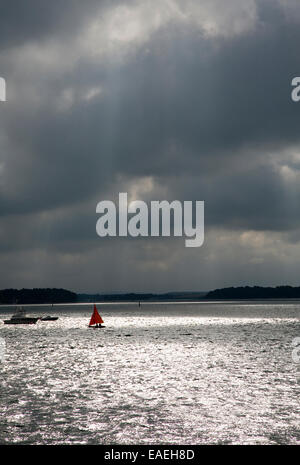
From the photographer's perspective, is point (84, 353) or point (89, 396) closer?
point (89, 396)

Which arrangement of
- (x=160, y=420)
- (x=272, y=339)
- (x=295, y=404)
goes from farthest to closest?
(x=272, y=339), (x=295, y=404), (x=160, y=420)

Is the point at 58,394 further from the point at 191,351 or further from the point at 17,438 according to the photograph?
the point at 191,351

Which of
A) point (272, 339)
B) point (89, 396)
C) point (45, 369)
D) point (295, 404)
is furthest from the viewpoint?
point (272, 339)

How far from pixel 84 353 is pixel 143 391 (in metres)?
40.2

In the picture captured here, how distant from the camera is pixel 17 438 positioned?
2866 cm

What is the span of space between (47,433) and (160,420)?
773 centimetres

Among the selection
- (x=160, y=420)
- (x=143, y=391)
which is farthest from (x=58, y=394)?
(x=160, y=420)

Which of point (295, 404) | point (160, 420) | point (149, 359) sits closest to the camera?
point (160, 420)

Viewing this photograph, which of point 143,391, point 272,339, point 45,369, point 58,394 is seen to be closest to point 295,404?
point 143,391

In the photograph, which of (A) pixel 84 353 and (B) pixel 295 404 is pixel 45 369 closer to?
(A) pixel 84 353
